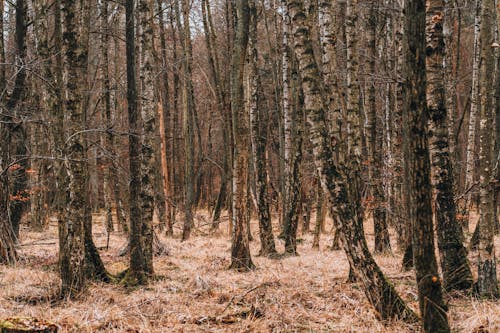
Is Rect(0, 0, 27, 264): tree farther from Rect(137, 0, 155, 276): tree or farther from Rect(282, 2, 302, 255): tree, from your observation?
Rect(282, 2, 302, 255): tree

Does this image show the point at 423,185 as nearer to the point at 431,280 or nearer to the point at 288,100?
the point at 431,280

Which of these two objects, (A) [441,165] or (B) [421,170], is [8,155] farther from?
(B) [421,170]

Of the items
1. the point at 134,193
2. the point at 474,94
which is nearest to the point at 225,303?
the point at 134,193

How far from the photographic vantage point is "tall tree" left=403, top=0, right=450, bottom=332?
4.27 meters

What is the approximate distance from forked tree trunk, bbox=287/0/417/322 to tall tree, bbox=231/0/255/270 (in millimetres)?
3877

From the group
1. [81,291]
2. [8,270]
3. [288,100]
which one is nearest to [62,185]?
[81,291]

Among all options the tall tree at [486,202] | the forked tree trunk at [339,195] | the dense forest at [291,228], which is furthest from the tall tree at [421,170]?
the tall tree at [486,202]

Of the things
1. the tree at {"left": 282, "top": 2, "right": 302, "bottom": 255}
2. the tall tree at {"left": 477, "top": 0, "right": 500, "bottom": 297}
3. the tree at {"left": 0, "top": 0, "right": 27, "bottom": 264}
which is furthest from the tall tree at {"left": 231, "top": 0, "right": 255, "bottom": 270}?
the tall tree at {"left": 477, "top": 0, "right": 500, "bottom": 297}

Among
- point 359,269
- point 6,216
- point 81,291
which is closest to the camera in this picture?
point 359,269

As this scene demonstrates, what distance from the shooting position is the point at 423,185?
433cm

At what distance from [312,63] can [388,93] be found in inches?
346

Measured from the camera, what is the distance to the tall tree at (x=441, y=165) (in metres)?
7.05

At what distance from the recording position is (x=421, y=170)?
14.2 ft

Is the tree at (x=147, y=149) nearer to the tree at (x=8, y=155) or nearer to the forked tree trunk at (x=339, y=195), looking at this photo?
the tree at (x=8, y=155)
